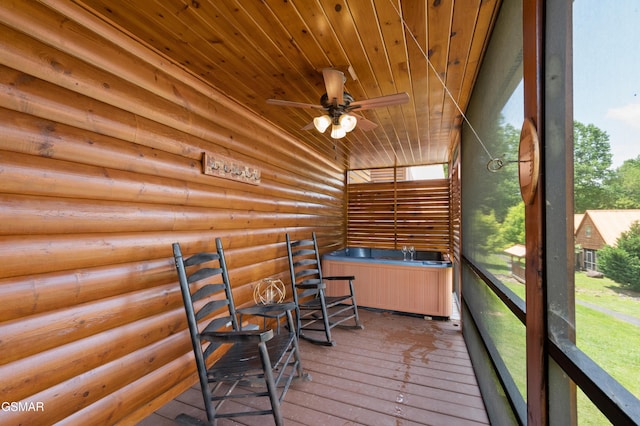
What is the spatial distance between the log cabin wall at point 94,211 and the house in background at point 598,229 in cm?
205

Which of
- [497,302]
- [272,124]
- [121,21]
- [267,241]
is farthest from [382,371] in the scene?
[121,21]

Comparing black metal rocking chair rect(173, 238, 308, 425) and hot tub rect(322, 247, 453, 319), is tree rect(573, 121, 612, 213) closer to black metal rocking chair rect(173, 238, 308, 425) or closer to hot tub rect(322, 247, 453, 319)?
black metal rocking chair rect(173, 238, 308, 425)

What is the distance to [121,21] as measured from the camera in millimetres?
1624

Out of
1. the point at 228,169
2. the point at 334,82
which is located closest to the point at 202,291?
Result: the point at 228,169

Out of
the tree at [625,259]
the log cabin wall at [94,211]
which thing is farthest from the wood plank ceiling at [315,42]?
the tree at [625,259]

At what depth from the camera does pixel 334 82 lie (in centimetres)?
199

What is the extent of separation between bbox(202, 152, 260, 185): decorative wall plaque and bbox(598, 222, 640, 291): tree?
228 centimetres

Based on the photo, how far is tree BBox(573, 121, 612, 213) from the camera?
2.12ft

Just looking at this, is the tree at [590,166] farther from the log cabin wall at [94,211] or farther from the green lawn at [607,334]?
the log cabin wall at [94,211]

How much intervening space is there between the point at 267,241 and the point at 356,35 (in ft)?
6.91

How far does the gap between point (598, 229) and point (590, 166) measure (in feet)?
0.54

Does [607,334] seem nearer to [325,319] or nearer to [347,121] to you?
[347,121]

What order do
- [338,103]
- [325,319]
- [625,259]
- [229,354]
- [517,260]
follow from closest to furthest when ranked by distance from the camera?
[625,259]
[517,260]
[229,354]
[338,103]
[325,319]

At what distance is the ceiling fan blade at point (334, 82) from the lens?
76.7 inches
